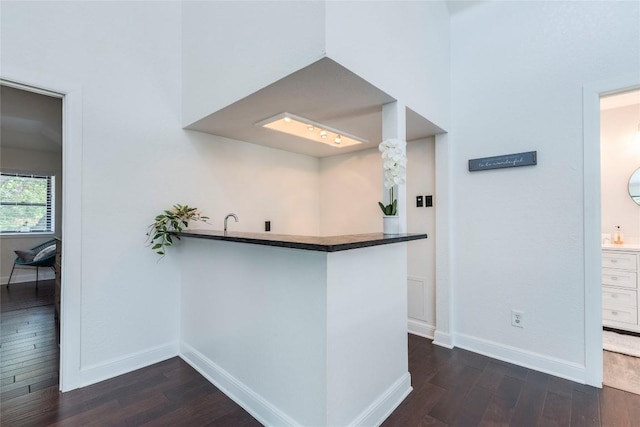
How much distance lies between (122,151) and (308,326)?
2.06 metres

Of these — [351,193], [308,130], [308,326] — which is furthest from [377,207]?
[308,326]

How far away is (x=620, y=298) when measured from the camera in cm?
306

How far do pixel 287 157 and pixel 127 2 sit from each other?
2075 mm

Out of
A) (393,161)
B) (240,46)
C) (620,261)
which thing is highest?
(240,46)

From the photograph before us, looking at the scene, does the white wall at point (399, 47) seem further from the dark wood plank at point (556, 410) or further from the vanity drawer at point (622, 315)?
the vanity drawer at point (622, 315)

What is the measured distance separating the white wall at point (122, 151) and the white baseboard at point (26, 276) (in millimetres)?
4897

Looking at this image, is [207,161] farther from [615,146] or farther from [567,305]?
[615,146]

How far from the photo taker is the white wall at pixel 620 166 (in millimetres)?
3371

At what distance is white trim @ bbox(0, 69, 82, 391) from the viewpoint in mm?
2010

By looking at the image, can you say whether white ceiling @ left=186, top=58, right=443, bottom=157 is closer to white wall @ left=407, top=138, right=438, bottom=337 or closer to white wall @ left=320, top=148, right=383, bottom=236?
white wall @ left=407, top=138, right=438, bottom=337

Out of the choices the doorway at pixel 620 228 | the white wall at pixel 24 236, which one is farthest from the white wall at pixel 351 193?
the white wall at pixel 24 236

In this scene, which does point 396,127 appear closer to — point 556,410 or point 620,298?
point 556,410

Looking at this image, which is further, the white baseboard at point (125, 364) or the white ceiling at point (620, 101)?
the white ceiling at point (620, 101)

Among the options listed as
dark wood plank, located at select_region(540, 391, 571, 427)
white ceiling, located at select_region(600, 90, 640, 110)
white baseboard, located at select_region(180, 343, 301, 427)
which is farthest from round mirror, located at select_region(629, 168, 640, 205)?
white baseboard, located at select_region(180, 343, 301, 427)
